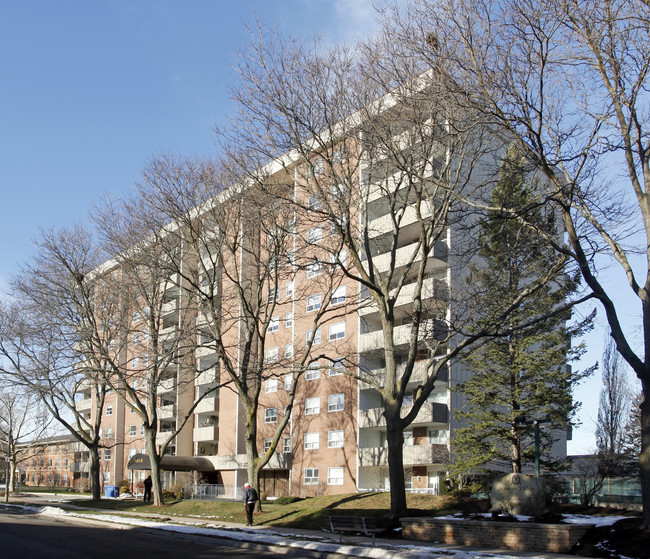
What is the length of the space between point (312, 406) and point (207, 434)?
12.8 metres

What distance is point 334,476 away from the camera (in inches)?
1524

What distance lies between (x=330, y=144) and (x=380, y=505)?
11.8m

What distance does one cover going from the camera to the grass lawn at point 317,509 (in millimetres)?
21234

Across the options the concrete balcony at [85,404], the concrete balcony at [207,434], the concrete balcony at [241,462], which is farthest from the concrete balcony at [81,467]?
the concrete balcony at [241,462]

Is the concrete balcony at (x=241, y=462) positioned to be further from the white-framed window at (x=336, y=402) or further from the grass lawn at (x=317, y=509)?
the grass lawn at (x=317, y=509)

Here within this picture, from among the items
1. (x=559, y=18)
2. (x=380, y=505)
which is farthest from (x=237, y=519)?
(x=559, y=18)

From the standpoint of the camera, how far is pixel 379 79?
18.6 meters

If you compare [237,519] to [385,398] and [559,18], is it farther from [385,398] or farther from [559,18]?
[559,18]

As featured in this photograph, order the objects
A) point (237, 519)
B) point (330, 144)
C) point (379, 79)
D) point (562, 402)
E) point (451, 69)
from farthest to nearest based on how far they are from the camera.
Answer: point (562, 402)
point (237, 519)
point (330, 144)
point (379, 79)
point (451, 69)

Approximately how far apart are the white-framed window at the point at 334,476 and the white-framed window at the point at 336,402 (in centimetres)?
339

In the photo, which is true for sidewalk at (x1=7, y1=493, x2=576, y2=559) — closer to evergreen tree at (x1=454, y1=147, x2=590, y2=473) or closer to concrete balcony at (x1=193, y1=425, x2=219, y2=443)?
evergreen tree at (x1=454, y1=147, x2=590, y2=473)

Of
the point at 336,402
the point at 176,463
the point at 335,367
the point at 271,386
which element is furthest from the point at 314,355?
the point at 176,463

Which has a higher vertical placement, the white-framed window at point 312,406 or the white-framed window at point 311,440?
the white-framed window at point 312,406

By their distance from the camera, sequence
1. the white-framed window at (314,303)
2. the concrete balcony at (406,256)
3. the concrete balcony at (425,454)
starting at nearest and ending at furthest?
1. the concrete balcony at (425,454)
2. the concrete balcony at (406,256)
3. the white-framed window at (314,303)
